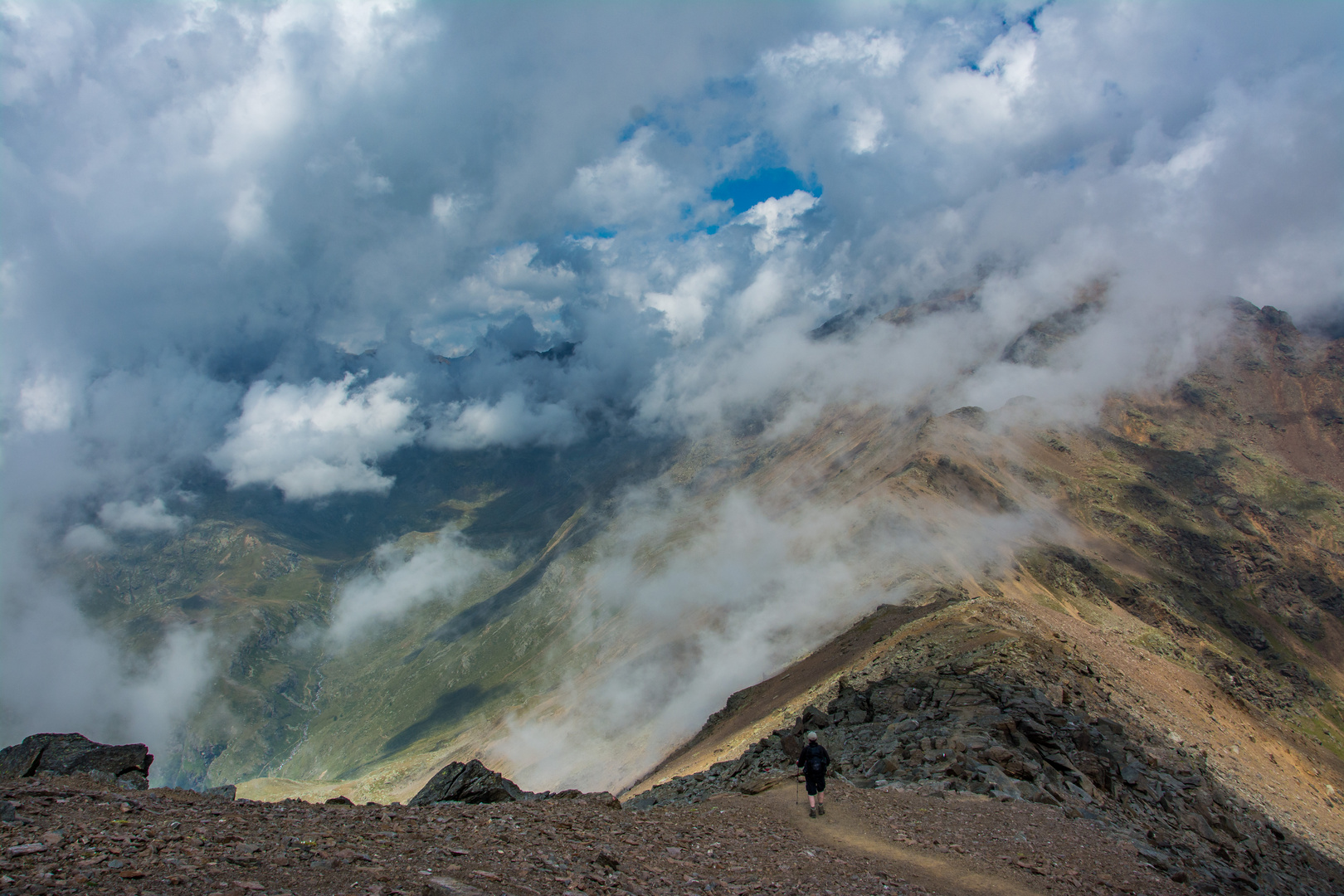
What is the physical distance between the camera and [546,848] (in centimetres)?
1507

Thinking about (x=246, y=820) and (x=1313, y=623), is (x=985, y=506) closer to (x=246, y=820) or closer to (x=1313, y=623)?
(x=1313, y=623)

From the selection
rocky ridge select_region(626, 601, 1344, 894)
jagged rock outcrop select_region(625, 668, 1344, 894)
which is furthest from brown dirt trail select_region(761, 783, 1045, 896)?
jagged rock outcrop select_region(625, 668, 1344, 894)

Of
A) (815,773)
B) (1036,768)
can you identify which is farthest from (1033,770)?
(815,773)

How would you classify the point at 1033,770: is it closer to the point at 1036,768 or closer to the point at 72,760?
the point at 1036,768

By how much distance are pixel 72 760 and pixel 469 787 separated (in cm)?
1294

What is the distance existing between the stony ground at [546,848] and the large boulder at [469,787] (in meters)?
3.98

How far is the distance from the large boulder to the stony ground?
3.98 metres

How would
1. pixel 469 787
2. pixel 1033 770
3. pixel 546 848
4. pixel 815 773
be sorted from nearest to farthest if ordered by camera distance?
pixel 546 848, pixel 815 773, pixel 469 787, pixel 1033 770

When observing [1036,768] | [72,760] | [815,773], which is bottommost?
[1036,768]

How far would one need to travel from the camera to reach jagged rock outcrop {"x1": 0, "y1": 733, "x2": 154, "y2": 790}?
22062 millimetres

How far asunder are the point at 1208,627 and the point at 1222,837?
177890mm

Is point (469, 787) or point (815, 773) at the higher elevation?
point (469, 787)

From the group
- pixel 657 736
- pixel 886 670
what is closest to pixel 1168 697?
pixel 886 670

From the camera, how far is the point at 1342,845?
1997 inches
